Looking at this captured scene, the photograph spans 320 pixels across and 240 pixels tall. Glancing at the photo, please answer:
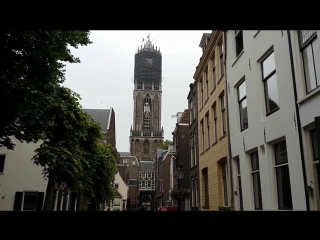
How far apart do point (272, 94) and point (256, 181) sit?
2.29 m

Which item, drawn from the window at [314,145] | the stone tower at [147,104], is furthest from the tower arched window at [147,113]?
the window at [314,145]

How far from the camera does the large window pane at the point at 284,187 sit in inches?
241

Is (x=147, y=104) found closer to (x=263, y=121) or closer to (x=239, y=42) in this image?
(x=239, y=42)

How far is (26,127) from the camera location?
789 centimetres

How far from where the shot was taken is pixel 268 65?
7.16 metres

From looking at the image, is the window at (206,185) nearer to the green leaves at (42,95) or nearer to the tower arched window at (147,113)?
the green leaves at (42,95)

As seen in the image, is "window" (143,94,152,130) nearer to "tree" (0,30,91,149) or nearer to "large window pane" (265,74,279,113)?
"tree" (0,30,91,149)

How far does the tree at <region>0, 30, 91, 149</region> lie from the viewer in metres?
6.89

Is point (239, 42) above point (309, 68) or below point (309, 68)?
above

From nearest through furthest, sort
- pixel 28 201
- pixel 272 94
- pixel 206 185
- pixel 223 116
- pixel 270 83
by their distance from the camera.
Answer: pixel 272 94, pixel 270 83, pixel 223 116, pixel 206 185, pixel 28 201

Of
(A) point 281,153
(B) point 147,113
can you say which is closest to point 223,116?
(A) point 281,153

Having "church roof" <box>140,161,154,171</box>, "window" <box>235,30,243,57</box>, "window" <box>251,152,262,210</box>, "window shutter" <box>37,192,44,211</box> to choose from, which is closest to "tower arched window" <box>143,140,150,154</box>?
"church roof" <box>140,161,154,171</box>
